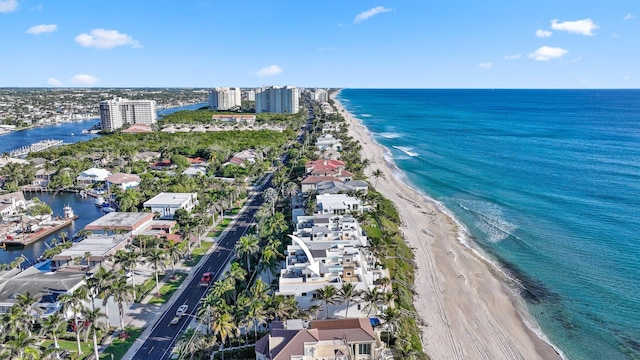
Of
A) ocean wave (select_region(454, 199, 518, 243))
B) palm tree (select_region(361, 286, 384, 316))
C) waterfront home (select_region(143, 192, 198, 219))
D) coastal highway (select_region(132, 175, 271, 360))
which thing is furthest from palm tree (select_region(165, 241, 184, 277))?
ocean wave (select_region(454, 199, 518, 243))

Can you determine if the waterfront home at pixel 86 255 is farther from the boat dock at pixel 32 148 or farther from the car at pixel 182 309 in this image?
the boat dock at pixel 32 148

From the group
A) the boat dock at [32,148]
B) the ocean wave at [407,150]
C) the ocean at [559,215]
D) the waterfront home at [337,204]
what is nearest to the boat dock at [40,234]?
the waterfront home at [337,204]

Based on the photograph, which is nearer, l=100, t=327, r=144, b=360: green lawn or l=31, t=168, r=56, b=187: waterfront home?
l=100, t=327, r=144, b=360: green lawn

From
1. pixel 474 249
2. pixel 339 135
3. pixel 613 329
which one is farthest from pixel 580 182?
pixel 339 135

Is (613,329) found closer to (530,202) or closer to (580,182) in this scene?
(530,202)

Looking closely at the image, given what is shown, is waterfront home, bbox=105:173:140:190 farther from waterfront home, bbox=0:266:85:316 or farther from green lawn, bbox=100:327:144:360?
green lawn, bbox=100:327:144:360

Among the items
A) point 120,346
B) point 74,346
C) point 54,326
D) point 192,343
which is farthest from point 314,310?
point 54,326

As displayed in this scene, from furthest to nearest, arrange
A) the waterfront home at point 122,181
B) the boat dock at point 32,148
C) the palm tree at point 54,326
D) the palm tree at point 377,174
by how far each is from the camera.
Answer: the boat dock at point 32,148
the waterfront home at point 122,181
the palm tree at point 377,174
the palm tree at point 54,326

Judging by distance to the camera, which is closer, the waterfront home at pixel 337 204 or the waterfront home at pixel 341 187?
the waterfront home at pixel 337 204
